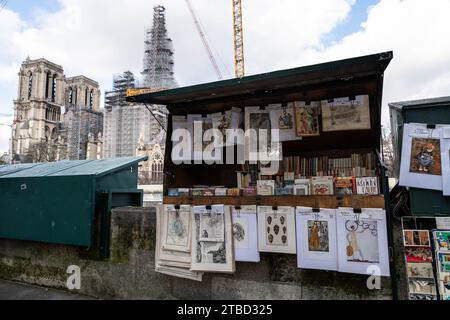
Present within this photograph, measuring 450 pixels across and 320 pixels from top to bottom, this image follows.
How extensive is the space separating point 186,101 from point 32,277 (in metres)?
4.43

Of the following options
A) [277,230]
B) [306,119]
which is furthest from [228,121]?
[277,230]

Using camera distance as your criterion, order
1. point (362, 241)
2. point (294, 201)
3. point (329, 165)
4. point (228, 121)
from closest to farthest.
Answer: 1. point (362, 241)
2. point (294, 201)
3. point (329, 165)
4. point (228, 121)

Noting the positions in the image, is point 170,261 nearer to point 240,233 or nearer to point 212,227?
point 212,227

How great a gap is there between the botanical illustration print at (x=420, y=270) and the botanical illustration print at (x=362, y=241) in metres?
0.31

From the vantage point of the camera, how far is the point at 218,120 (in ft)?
16.6

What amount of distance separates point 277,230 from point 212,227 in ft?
3.01

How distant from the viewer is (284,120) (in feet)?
15.0

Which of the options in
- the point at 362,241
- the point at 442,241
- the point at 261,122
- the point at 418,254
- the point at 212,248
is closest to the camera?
the point at 442,241

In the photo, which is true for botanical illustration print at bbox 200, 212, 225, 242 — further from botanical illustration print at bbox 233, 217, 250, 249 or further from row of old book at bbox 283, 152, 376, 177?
row of old book at bbox 283, 152, 376, 177

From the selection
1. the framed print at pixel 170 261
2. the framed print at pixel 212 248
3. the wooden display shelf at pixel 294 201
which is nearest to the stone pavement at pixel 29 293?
the framed print at pixel 170 261

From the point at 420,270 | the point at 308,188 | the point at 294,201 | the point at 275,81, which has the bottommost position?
the point at 420,270

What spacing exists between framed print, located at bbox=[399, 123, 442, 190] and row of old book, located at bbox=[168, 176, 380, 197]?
0.41 meters

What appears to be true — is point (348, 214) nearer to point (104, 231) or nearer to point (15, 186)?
point (104, 231)

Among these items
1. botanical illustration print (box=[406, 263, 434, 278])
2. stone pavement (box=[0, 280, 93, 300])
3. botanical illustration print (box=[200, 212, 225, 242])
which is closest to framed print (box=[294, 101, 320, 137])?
botanical illustration print (box=[200, 212, 225, 242])
